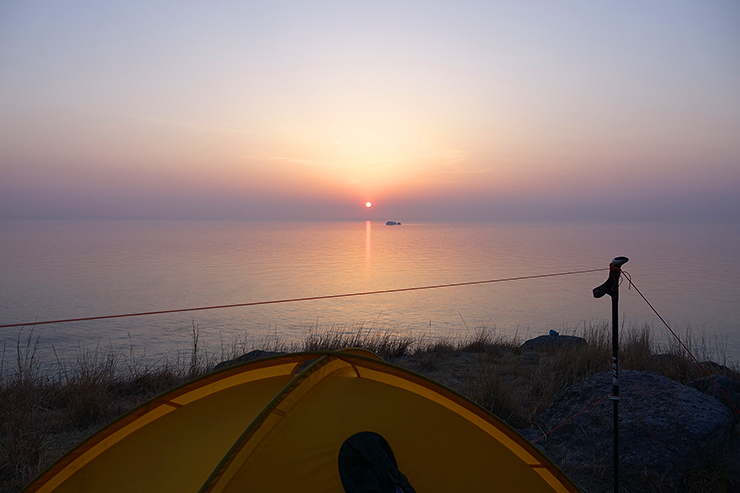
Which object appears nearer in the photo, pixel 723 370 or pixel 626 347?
pixel 723 370

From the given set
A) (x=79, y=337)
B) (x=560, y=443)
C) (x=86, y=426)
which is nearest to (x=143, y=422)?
(x=86, y=426)

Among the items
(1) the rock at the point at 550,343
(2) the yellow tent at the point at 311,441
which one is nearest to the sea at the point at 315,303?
(1) the rock at the point at 550,343

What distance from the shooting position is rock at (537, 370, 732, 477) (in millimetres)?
3637

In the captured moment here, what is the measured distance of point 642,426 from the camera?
3865 mm

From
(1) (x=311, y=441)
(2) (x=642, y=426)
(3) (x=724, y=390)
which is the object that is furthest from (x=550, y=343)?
(1) (x=311, y=441)

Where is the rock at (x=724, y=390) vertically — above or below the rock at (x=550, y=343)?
above

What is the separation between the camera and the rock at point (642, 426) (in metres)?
3.64

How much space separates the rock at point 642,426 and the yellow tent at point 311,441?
161 cm

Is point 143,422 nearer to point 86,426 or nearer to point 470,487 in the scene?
point 470,487

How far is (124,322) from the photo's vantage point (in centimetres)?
1467

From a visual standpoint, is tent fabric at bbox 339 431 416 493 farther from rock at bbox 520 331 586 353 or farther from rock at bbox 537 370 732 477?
rock at bbox 520 331 586 353

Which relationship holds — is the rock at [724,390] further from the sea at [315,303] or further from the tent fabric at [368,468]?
the tent fabric at [368,468]

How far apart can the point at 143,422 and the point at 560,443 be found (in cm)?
377

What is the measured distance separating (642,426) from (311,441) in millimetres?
3321
